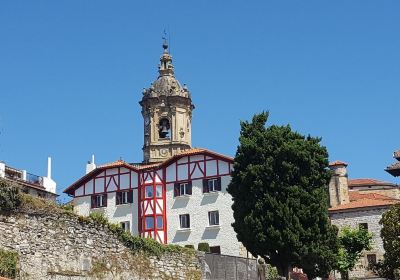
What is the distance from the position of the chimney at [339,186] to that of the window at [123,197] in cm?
1932

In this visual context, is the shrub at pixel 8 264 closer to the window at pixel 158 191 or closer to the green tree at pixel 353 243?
the green tree at pixel 353 243

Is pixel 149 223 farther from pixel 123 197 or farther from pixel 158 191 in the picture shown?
pixel 123 197

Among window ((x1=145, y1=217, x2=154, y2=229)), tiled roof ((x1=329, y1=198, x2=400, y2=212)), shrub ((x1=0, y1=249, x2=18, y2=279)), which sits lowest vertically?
shrub ((x1=0, y1=249, x2=18, y2=279))

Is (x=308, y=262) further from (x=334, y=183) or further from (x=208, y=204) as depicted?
(x=334, y=183)

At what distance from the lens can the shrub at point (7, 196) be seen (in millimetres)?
21453

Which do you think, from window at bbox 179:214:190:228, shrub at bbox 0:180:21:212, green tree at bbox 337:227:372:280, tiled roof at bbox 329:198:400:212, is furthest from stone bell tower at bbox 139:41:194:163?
shrub at bbox 0:180:21:212

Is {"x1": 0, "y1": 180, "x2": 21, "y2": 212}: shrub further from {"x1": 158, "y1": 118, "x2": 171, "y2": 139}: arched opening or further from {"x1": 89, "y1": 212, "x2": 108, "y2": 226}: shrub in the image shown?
{"x1": 158, "y1": 118, "x2": 171, "y2": 139}: arched opening

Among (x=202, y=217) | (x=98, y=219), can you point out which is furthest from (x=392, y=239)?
(x=202, y=217)

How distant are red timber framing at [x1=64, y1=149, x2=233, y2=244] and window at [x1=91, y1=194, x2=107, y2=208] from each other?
1.21ft

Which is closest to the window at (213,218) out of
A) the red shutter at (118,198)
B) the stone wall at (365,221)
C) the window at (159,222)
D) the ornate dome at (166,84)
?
the window at (159,222)

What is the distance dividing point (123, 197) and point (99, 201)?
238 cm

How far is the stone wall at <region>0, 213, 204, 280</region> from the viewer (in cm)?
2158

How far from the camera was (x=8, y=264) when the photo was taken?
20.6 metres

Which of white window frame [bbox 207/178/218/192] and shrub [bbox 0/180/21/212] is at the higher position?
white window frame [bbox 207/178/218/192]
